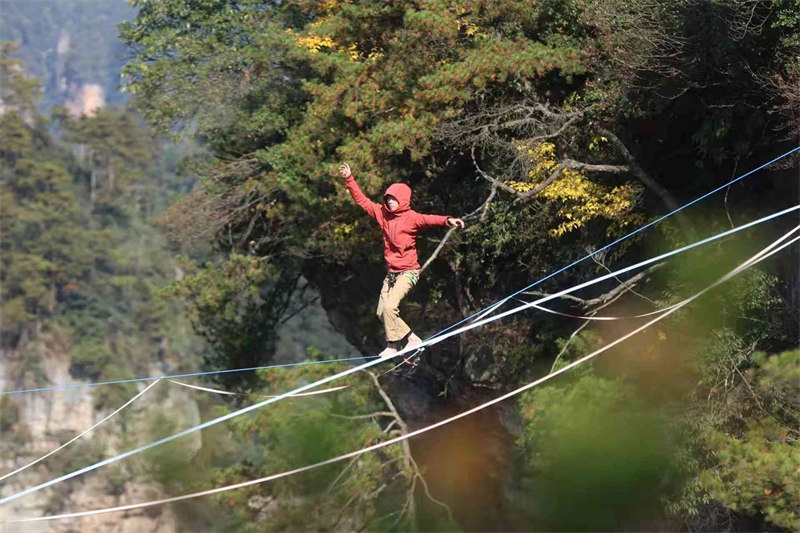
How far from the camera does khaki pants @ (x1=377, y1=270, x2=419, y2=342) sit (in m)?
9.78

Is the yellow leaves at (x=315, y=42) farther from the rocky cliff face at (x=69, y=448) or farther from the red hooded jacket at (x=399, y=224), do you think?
the rocky cliff face at (x=69, y=448)

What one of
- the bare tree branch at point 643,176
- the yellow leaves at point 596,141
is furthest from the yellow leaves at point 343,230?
the bare tree branch at point 643,176

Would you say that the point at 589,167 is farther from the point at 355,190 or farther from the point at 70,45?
the point at 70,45

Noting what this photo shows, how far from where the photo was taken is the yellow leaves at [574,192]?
12352 millimetres

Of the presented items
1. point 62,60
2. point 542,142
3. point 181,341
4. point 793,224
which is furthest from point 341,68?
point 62,60

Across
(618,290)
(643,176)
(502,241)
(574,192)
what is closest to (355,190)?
(574,192)

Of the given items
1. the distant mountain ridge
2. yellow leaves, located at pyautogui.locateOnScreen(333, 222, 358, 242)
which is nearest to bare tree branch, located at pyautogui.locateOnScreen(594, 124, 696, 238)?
yellow leaves, located at pyautogui.locateOnScreen(333, 222, 358, 242)

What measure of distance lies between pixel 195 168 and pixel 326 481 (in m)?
7.27

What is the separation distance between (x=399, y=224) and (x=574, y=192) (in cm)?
338

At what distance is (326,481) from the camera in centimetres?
1677

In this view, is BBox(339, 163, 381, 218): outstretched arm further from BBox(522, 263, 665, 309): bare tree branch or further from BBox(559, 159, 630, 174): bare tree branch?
BBox(559, 159, 630, 174): bare tree branch

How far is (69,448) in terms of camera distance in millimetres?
36125

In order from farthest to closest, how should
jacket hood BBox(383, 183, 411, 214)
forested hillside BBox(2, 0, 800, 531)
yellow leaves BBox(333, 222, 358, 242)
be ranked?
yellow leaves BBox(333, 222, 358, 242), forested hillside BBox(2, 0, 800, 531), jacket hood BBox(383, 183, 411, 214)

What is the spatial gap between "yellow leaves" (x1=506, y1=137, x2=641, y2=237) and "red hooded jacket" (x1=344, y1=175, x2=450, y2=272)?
314cm
